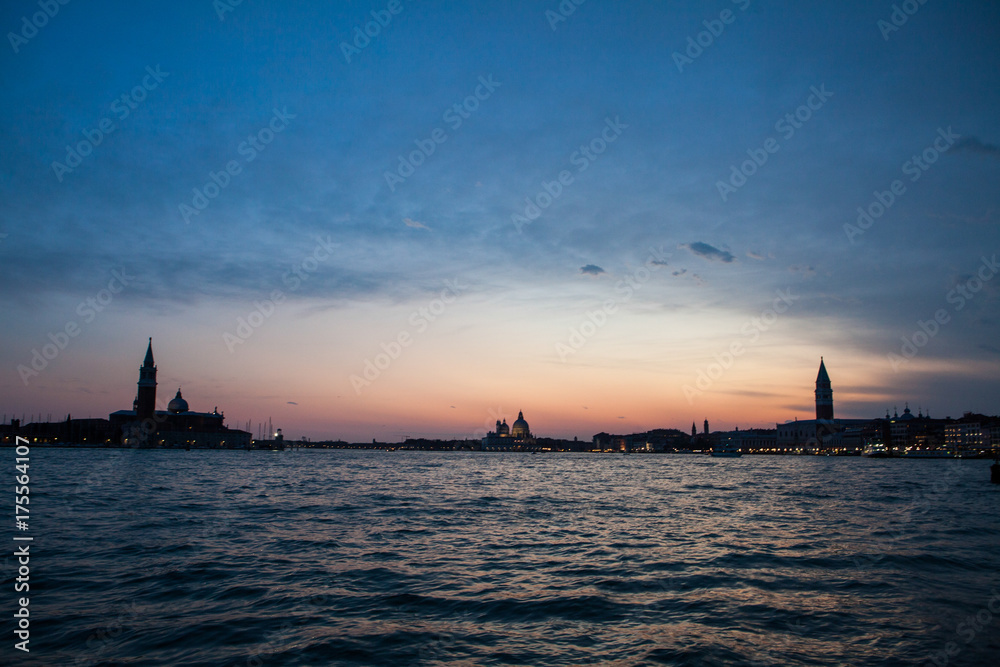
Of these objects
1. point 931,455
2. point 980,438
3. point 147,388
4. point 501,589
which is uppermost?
point 147,388

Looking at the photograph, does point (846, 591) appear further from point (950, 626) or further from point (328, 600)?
point (328, 600)

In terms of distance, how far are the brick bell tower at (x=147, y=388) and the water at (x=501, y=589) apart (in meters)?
191

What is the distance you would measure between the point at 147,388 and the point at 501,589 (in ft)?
697

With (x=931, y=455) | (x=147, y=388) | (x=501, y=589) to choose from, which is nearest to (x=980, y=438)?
(x=931, y=455)

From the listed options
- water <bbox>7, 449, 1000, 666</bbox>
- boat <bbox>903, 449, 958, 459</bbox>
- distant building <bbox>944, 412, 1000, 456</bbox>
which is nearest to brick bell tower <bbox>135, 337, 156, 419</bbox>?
water <bbox>7, 449, 1000, 666</bbox>

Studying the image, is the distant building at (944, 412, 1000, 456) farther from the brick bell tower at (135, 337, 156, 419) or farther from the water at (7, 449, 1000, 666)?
the brick bell tower at (135, 337, 156, 419)

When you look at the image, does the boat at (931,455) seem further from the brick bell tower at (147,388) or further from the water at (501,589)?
the brick bell tower at (147,388)

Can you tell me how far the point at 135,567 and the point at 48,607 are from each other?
3564mm

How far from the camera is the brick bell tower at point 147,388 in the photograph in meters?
194

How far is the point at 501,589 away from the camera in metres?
13.5

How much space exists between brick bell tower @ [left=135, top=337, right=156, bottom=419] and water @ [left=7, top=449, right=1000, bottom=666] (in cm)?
19103

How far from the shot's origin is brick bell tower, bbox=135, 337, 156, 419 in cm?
19425

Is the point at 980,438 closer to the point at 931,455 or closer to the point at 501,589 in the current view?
the point at 931,455

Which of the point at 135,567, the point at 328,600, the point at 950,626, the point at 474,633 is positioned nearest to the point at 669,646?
the point at 474,633
